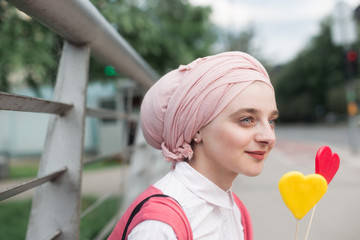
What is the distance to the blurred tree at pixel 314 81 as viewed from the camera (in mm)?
32031

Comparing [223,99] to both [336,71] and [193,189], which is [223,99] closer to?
[193,189]

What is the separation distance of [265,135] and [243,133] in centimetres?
7

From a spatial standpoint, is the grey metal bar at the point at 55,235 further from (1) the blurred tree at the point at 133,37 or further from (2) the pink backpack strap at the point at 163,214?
(1) the blurred tree at the point at 133,37

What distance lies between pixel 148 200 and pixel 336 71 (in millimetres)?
33977

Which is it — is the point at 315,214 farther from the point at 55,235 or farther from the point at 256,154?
the point at 55,235

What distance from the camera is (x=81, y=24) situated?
123 cm

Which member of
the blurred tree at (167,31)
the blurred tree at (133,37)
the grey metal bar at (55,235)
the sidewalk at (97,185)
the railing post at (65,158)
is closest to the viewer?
the grey metal bar at (55,235)

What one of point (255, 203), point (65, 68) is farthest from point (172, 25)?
point (65, 68)

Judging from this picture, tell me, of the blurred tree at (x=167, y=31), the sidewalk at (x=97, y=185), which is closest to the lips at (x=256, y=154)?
the sidewalk at (x=97, y=185)

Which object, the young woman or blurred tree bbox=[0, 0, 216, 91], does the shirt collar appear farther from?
blurred tree bbox=[0, 0, 216, 91]

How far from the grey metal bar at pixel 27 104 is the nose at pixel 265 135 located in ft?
2.10

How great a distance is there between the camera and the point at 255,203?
2.78 m

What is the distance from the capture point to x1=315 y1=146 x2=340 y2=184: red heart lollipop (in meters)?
1.16

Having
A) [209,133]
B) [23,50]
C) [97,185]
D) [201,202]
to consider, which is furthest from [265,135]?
[97,185]
